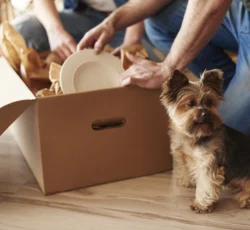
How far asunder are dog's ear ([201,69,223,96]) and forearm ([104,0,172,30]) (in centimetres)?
52

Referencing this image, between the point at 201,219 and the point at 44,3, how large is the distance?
111 centimetres

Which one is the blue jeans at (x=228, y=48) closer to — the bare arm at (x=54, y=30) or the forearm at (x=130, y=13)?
the forearm at (x=130, y=13)

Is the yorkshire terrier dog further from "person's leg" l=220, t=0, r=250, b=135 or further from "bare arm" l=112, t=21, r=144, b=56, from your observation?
"bare arm" l=112, t=21, r=144, b=56

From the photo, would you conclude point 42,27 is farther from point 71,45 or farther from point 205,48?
point 205,48

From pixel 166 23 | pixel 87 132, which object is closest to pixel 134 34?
pixel 166 23

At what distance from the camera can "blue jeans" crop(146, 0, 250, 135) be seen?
1448 millimetres

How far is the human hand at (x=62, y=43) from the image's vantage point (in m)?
1.67

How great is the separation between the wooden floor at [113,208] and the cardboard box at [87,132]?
0.16ft

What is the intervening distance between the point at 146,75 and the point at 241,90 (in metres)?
0.33

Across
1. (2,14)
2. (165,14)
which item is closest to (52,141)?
(165,14)

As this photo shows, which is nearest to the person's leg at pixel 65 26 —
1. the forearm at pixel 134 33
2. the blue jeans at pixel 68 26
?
A: the blue jeans at pixel 68 26

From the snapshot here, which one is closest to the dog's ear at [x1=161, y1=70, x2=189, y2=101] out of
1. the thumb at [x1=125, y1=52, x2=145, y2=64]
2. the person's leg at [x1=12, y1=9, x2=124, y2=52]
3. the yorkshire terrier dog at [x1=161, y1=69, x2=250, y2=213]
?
the yorkshire terrier dog at [x1=161, y1=69, x2=250, y2=213]

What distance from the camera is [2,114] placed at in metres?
1.27

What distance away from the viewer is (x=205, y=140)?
1.27m
